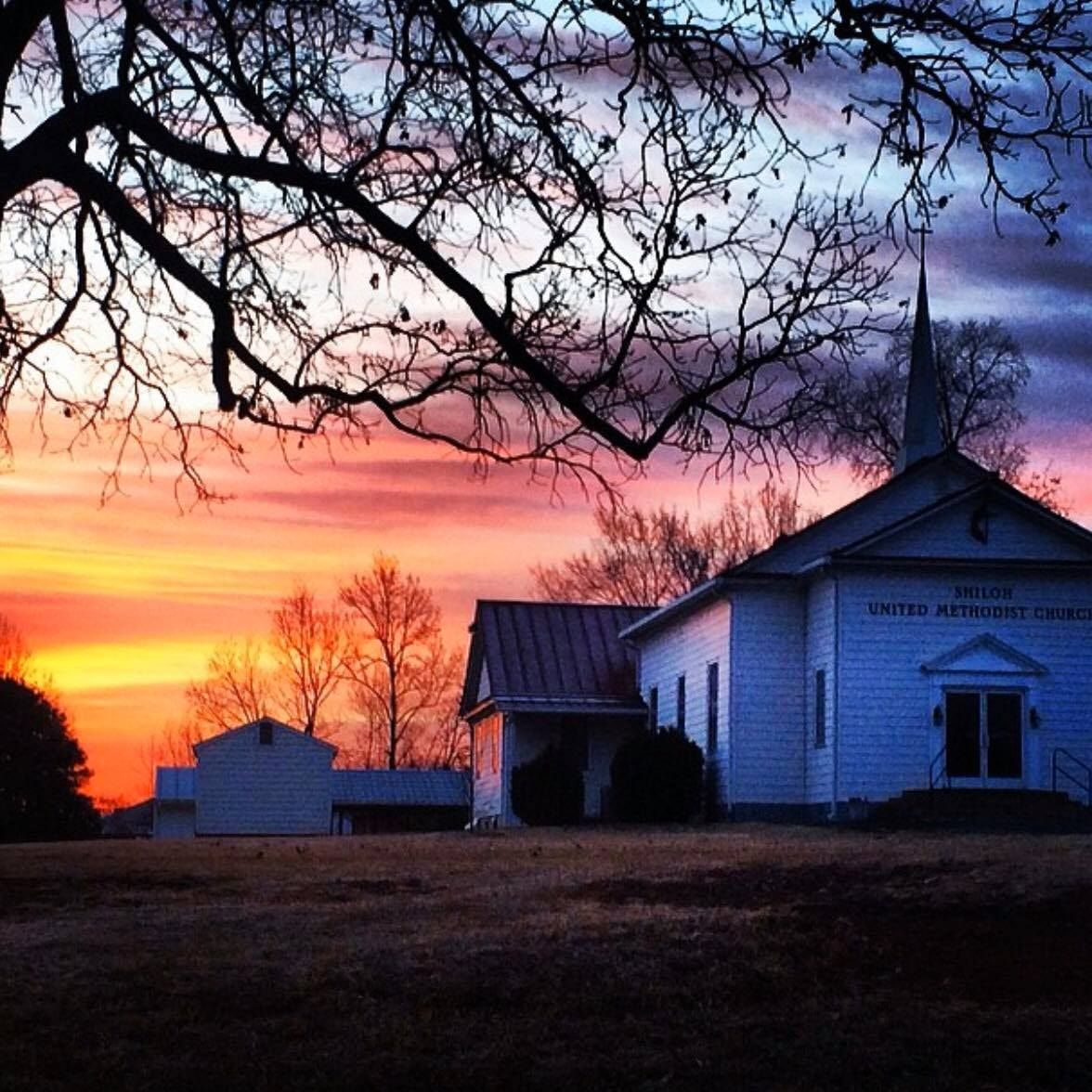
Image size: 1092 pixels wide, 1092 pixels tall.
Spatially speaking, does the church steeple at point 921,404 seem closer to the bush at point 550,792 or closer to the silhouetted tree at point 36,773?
the bush at point 550,792

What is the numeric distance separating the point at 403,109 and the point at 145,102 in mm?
Result: 1461

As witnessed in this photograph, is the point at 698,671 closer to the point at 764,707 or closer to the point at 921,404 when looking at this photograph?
the point at 764,707

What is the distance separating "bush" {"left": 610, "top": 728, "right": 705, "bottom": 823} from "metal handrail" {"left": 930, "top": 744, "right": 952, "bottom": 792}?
4888 millimetres

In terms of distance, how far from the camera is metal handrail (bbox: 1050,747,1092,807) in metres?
34.7

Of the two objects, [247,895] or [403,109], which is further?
[247,895]

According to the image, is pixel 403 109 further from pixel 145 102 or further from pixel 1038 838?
pixel 1038 838

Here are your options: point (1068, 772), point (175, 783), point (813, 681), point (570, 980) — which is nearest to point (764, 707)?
point (813, 681)

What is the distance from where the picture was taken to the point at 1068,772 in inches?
1374

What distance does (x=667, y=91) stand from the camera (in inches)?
412

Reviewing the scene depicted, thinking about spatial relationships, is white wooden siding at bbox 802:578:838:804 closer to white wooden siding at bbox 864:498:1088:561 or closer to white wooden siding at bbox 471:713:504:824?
white wooden siding at bbox 864:498:1088:561

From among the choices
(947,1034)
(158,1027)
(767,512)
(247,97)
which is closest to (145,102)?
(247,97)

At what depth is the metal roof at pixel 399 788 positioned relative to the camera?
2911 inches

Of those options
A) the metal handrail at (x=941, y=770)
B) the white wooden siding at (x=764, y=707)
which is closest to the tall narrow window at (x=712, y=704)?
the white wooden siding at (x=764, y=707)

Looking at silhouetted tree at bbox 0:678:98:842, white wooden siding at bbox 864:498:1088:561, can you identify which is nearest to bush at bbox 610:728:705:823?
white wooden siding at bbox 864:498:1088:561
